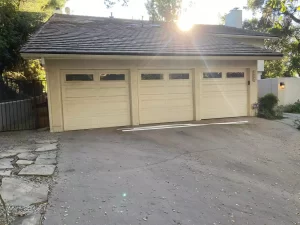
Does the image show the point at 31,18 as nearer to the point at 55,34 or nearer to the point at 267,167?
the point at 55,34

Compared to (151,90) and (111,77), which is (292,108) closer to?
(151,90)

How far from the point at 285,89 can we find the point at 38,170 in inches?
540

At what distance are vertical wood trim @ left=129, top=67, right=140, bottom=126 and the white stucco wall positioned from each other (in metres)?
8.73

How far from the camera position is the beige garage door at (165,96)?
9.93 meters

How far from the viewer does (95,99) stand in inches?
366

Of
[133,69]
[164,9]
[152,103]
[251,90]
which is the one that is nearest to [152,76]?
[133,69]

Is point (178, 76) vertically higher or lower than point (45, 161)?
higher

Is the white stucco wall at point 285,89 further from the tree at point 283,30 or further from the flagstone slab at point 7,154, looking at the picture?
the flagstone slab at point 7,154

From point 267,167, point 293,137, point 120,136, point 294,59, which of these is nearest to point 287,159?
point 267,167

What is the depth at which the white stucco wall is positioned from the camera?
1464 centimetres

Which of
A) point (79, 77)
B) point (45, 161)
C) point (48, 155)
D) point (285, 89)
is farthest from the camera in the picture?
point (285, 89)

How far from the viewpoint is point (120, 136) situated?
816 cm

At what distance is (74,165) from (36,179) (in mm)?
935

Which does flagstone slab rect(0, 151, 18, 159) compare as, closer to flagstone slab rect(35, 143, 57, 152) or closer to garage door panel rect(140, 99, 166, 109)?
flagstone slab rect(35, 143, 57, 152)
